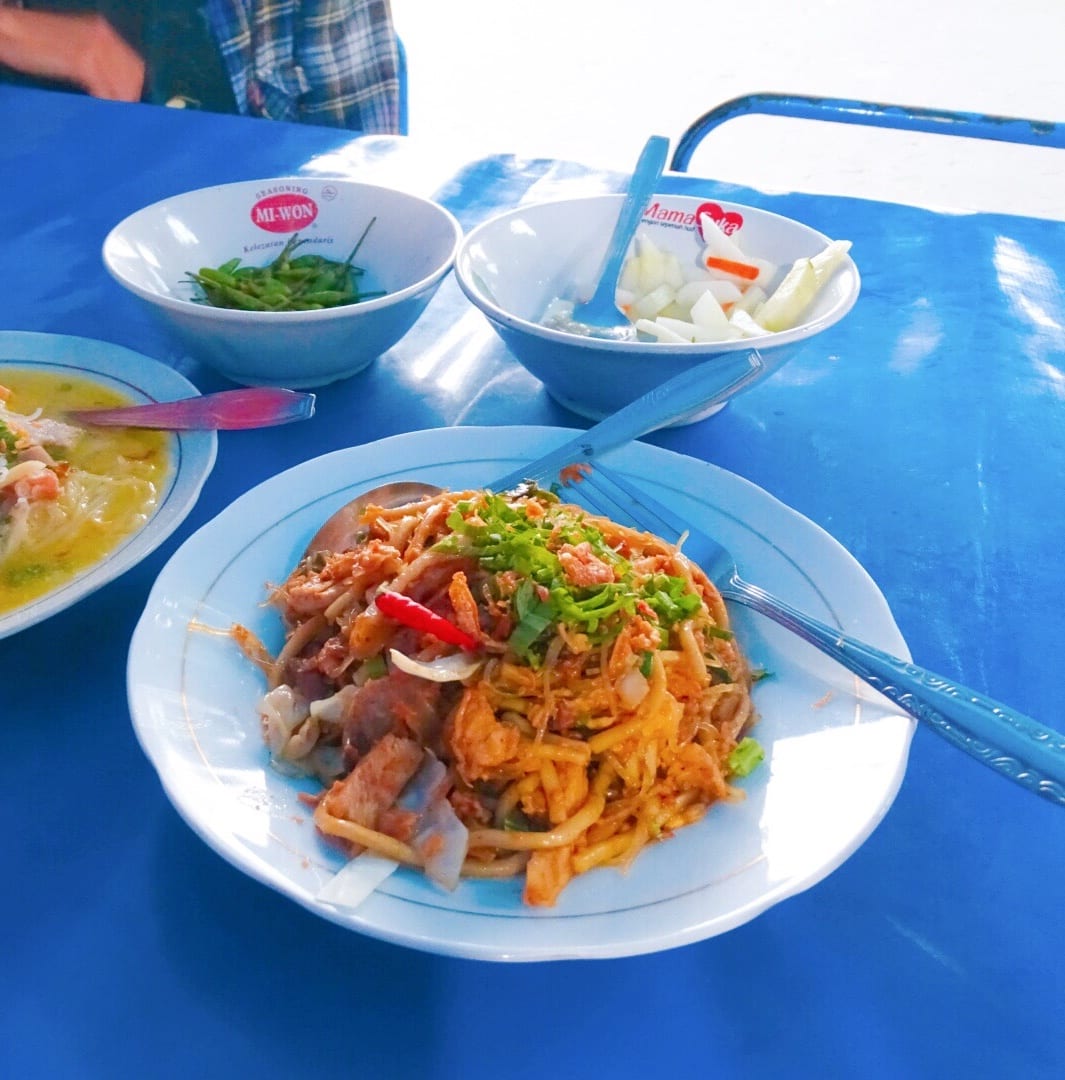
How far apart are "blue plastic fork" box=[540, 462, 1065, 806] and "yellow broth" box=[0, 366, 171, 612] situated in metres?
0.74

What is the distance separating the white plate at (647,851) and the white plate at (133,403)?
0.27ft

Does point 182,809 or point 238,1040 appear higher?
point 182,809

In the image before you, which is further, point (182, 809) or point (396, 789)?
point (396, 789)

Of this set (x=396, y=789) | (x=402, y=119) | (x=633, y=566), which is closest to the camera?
(x=396, y=789)

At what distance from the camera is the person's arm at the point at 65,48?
3.33 meters

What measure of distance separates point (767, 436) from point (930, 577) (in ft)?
1.44

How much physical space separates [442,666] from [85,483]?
0.72 metres

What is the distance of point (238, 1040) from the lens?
839mm

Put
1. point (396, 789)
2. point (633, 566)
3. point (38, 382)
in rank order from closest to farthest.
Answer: point (396, 789) < point (633, 566) < point (38, 382)

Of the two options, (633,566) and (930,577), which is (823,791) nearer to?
(633,566)

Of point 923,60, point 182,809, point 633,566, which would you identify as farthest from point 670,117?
point 182,809

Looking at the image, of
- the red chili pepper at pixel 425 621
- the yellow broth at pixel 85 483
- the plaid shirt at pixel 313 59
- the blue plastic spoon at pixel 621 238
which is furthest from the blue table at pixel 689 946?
the plaid shirt at pixel 313 59

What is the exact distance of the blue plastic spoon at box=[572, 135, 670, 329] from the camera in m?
1.84

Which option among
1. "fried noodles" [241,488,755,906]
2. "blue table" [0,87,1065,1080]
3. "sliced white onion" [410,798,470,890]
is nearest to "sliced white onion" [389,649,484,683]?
"fried noodles" [241,488,755,906]
